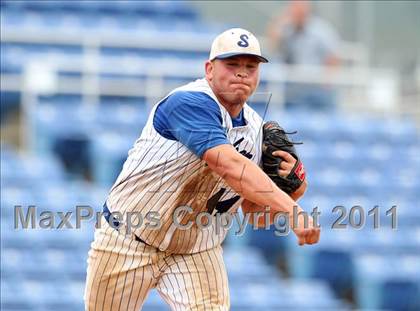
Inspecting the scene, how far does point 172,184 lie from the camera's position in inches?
176

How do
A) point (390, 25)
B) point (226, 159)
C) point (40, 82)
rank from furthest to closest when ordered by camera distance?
point (390, 25), point (40, 82), point (226, 159)

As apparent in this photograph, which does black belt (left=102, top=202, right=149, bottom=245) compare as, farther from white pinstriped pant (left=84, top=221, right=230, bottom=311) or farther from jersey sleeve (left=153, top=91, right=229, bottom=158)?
jersey sleeve (left=153, top=91, right=229, bottom=158)

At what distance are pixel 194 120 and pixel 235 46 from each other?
329 mm

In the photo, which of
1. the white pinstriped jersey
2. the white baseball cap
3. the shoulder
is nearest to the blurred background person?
the shoulder

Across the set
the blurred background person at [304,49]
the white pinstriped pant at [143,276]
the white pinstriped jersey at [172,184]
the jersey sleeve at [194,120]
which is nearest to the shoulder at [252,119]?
the white pinstriped jersey at [172,184]

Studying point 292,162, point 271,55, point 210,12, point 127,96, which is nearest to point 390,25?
point 271,55

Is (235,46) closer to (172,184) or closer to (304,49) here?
(172,184)

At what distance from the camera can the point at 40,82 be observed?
9695mm

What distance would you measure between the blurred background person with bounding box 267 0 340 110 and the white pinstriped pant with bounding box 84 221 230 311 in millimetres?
6265

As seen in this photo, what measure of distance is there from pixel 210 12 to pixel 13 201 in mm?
5100

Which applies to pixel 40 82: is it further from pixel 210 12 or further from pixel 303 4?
pixel 210 12

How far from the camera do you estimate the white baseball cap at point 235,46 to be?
13.9 feet

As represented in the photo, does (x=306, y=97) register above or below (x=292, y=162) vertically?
above

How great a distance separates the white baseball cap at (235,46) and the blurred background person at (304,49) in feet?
20.9
